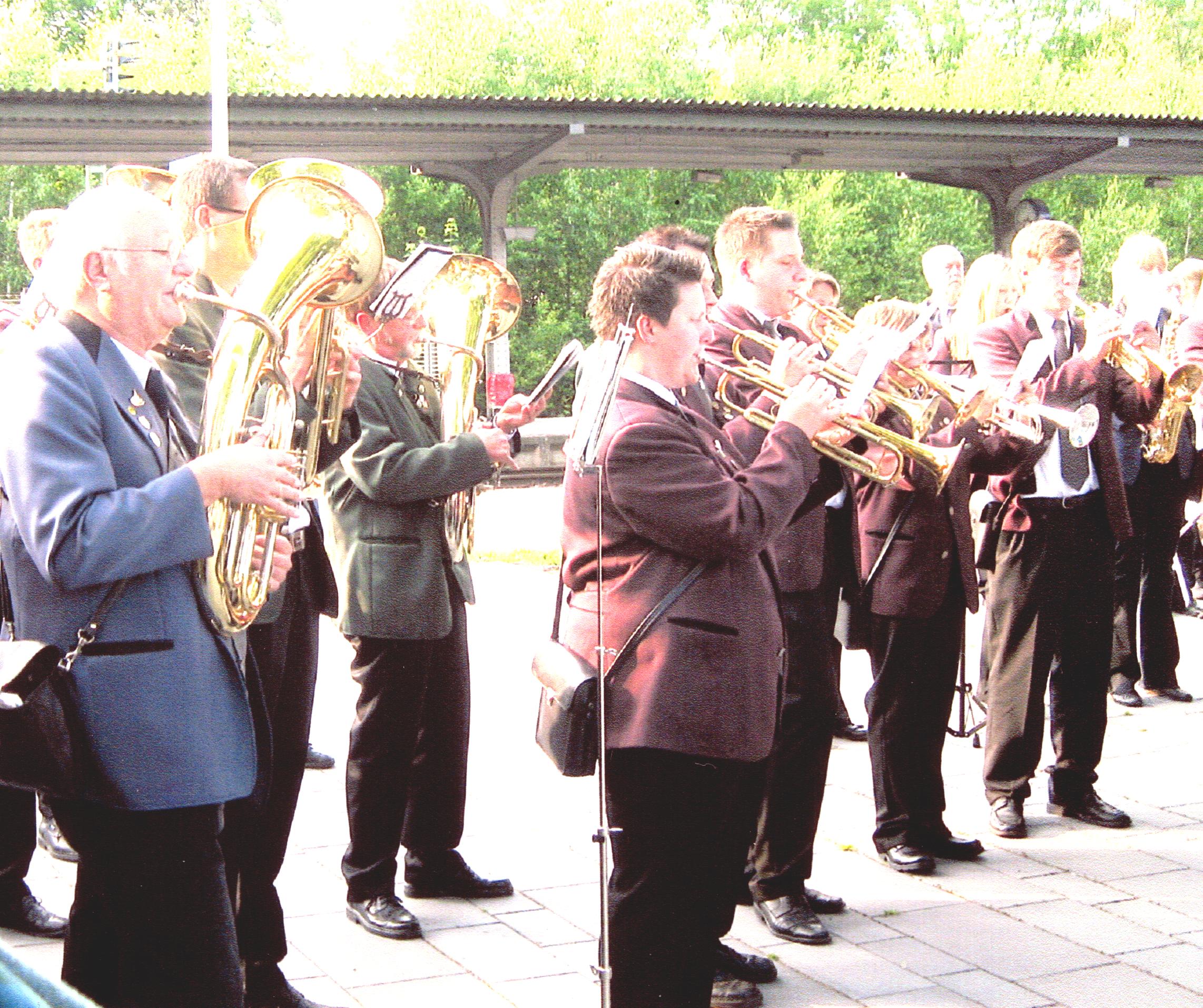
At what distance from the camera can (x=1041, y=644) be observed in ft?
18.6

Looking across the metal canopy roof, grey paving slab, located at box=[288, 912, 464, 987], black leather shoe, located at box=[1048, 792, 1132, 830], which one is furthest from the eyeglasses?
the metal canopy roof

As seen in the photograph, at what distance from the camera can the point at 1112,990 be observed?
432cm

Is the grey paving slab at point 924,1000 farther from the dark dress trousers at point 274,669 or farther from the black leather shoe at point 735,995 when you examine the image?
the dark dress trousers at point 274,669

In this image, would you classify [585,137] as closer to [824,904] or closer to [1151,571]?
[1151,571]

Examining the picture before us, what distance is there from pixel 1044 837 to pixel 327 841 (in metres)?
2.44

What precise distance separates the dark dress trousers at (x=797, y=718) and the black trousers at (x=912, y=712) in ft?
1.61

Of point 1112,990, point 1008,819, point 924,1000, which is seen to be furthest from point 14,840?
point 1008,819

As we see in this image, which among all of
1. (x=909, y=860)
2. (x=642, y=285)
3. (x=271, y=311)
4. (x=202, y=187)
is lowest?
(x=909, y=860)

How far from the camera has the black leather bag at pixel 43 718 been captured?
2.78 metres

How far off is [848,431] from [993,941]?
1.54 metres

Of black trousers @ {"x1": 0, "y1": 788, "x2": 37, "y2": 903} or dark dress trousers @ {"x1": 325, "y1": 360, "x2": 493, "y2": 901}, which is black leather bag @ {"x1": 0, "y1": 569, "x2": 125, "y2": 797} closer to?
dark dress trousers @ {"x1": 325, "y1": 360, "x2": 493, "y2": 901}

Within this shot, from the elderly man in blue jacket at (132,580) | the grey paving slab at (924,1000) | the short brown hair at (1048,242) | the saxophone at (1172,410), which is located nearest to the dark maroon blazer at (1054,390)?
the short brown hair at (1048,242)

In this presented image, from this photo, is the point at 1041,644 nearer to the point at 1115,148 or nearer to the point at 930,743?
the point at 930,743

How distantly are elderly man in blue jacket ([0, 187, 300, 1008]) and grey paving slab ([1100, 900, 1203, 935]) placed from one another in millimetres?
2887
